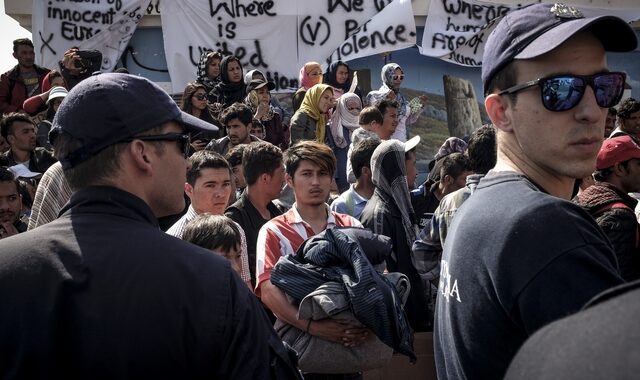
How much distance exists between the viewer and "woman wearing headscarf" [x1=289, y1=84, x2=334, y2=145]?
1003 centimetres

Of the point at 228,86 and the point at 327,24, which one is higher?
the point at 327,24

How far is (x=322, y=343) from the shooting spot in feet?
12.8

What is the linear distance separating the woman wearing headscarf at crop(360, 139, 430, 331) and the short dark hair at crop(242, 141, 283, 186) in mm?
691

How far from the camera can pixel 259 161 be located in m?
5.29

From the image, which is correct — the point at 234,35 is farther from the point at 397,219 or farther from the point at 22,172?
the point at 397,219

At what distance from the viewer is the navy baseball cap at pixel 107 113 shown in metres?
2.21

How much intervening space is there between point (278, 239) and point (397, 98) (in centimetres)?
845

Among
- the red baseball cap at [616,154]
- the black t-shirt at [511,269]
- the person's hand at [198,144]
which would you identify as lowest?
the person's hand at [198,144]

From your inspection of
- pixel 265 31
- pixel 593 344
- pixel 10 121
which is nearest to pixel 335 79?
pixel 265 31

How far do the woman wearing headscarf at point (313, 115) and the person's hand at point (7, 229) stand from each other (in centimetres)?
447

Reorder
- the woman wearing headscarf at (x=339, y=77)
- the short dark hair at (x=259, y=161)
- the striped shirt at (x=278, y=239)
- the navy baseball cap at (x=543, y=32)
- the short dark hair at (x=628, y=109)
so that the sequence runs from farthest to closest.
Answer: the woman wearing headscarf at (x=339, y=77) → the short dark hair at (x=628, y=109) → the short dark hair at (x=259, y=161) → the striped shirt at (x=278, y=239) → the navy baseball cap at (x=543, y=32)

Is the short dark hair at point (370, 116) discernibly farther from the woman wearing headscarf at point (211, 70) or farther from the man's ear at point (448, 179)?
the woman wearing headscarf at point (211, 70)

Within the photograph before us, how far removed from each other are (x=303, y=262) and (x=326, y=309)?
1.16 feet

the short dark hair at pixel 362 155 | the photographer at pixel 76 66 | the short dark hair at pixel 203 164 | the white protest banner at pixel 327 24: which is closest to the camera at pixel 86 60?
the photographer at pixel 76 66
